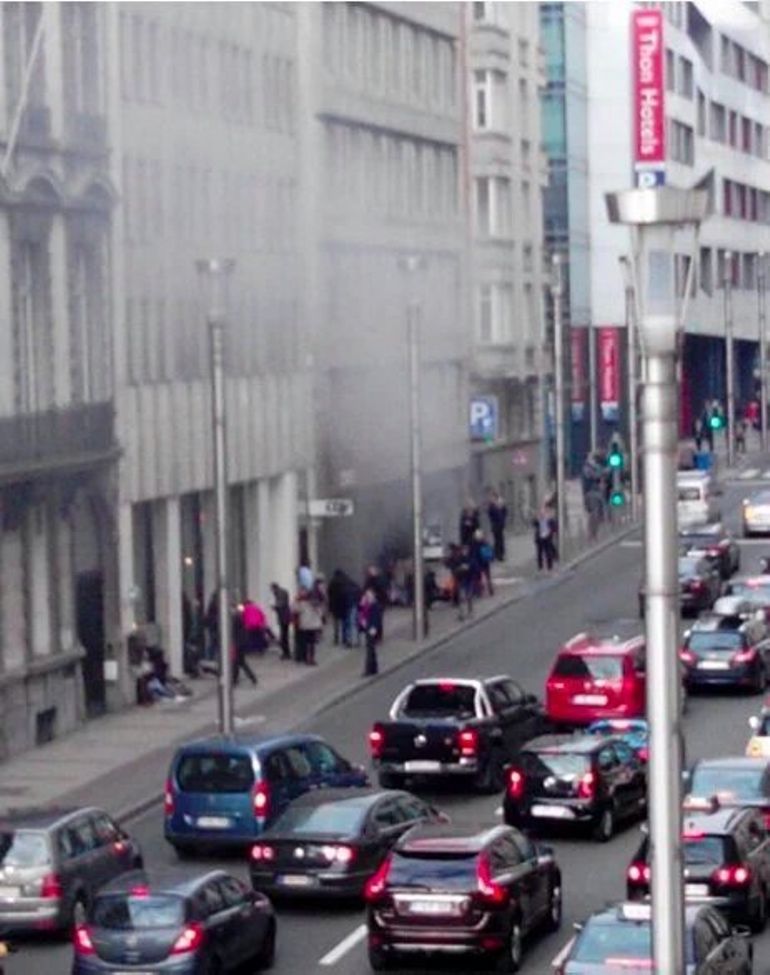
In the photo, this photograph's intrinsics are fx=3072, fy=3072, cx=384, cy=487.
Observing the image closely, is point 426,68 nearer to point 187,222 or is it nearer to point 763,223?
point 187,222

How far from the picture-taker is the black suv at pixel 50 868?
31.0m

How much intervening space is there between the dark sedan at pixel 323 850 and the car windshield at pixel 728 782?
386 centimetres

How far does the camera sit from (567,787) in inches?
1419

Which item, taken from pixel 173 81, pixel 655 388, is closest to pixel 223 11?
pixel 173 81

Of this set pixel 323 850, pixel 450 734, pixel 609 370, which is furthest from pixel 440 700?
pixel 609 370

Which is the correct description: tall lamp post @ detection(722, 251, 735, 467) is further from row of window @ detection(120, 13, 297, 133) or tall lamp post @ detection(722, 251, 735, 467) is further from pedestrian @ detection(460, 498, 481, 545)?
row of window @ detection(120, 13, 297, 133)

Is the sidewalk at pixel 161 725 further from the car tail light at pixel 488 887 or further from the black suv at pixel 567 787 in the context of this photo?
the car tail light at pixel 488 887

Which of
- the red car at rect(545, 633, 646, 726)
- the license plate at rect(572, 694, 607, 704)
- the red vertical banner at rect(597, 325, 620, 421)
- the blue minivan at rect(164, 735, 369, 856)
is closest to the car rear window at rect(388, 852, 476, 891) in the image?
the blue minivan at rect(164, 735, 369, 856)

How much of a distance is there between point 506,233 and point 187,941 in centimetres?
5426

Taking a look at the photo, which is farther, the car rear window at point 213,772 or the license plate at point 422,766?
the license plate at point 422,766

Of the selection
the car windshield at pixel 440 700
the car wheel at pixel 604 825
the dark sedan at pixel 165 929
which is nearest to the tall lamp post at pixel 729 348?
the car windshield at pixel 440 700

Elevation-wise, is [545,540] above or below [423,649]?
above

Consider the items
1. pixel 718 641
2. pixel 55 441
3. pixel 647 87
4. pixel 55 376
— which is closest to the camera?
pixel 55 441

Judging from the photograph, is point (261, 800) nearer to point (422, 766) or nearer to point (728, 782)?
point (422, 766)
